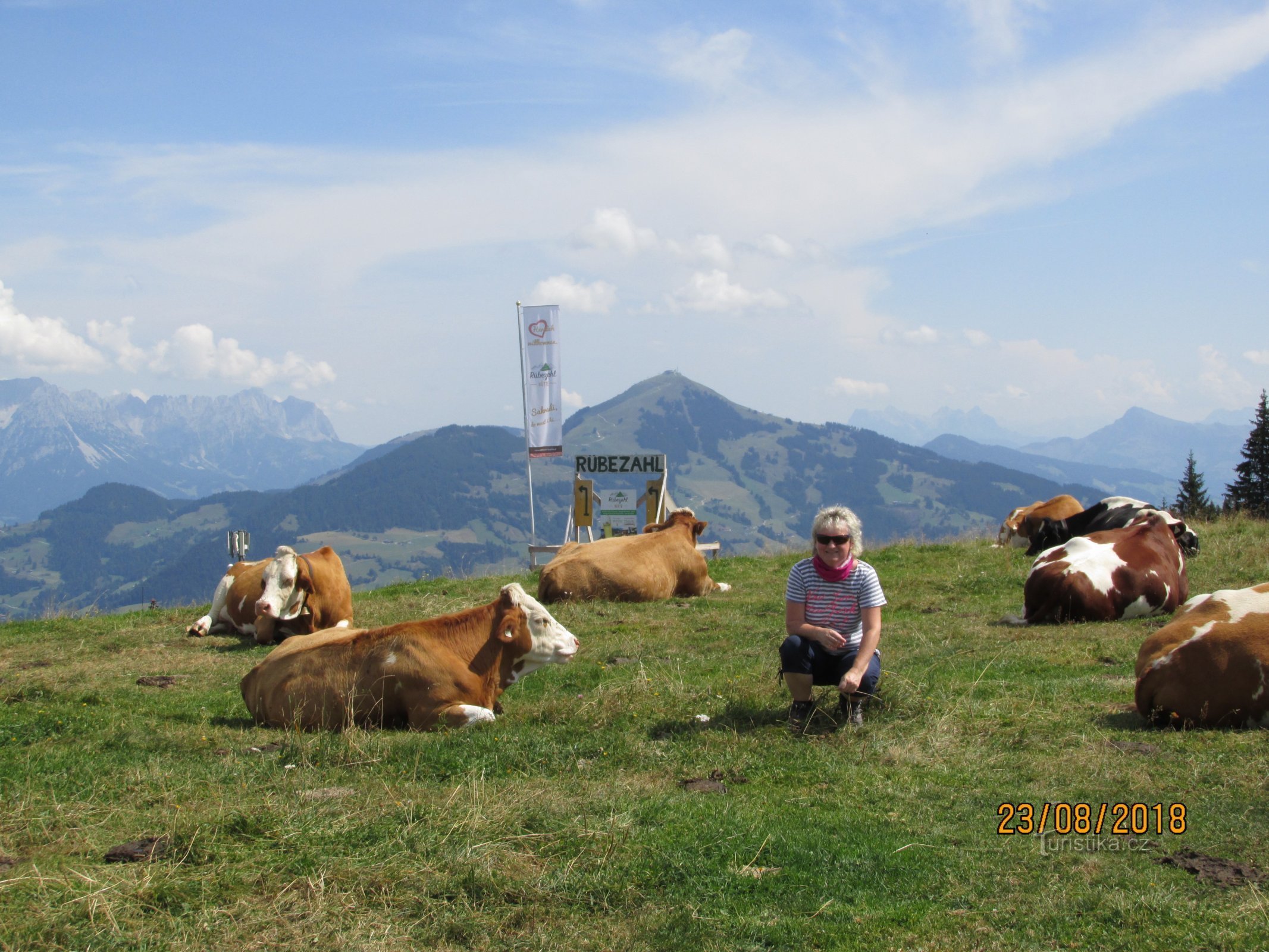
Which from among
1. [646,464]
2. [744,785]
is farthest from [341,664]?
[646,464]

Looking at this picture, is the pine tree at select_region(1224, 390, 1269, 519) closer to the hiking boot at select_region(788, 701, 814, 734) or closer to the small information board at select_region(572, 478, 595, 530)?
the small information board at select_region(572, 478, 595, 530)

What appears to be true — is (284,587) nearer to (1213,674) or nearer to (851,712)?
(851,712)

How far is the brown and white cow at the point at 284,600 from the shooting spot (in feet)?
48.1

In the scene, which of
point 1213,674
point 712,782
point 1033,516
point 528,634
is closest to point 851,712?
point 712,782

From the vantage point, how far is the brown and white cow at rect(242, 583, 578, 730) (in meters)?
9.10

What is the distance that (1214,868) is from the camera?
5172 millimetres

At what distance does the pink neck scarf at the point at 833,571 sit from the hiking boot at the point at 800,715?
1.00m

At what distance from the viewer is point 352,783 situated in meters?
7.05

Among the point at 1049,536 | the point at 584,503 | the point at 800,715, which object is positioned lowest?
the point at 800,715

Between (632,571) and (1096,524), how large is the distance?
28.1 ft

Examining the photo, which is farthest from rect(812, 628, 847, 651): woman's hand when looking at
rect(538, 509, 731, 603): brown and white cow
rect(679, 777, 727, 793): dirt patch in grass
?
rect(538, 509, 731, 603): brown and white cow

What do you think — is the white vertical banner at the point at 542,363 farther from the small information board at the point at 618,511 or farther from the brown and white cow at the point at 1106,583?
the brown and white cow at the point at 1106,583
